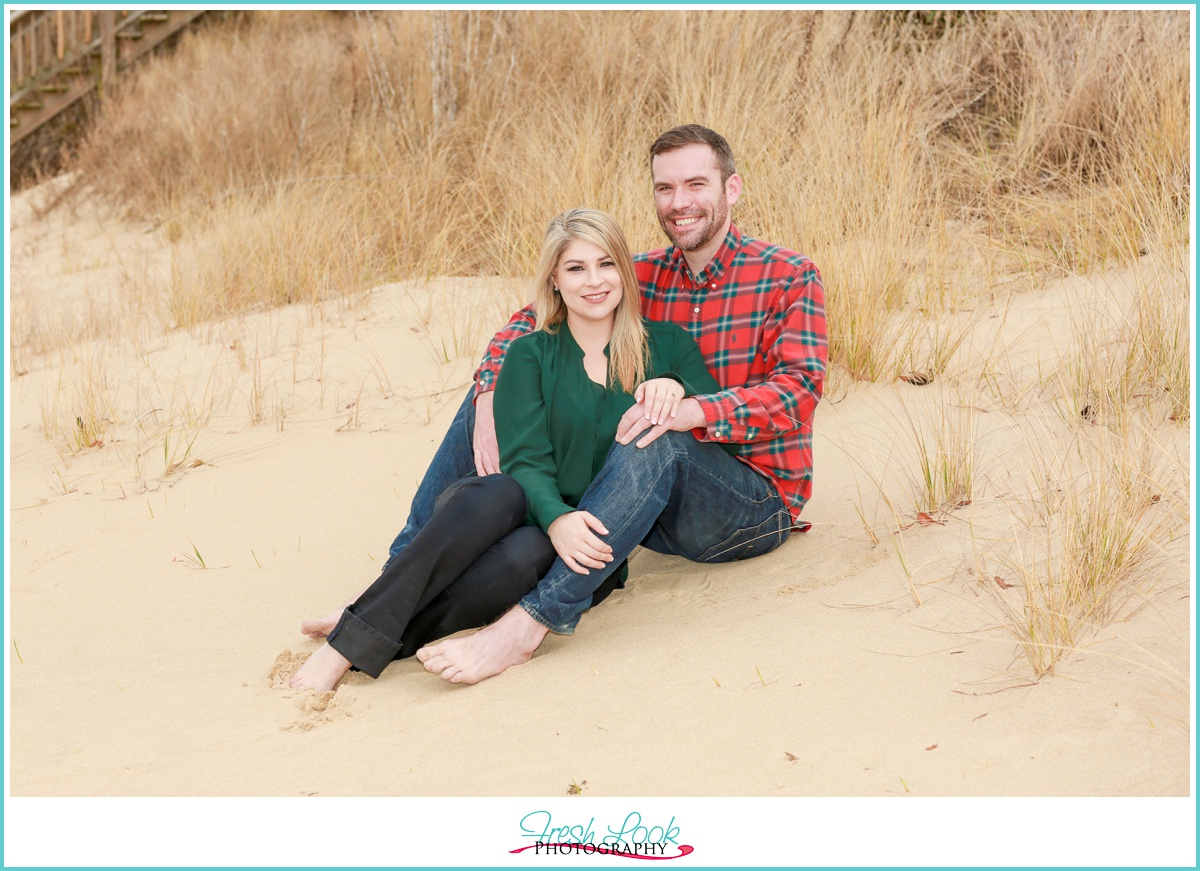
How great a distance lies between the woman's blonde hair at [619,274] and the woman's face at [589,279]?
0.02 meters

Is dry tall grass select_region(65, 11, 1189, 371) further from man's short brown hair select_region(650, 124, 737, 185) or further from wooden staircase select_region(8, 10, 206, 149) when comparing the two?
wooden staircase select_region(8, 10, 206, 149)

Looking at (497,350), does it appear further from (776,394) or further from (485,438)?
(776,394)

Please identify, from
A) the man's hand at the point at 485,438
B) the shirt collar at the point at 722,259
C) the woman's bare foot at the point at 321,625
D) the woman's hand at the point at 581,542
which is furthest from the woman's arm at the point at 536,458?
the woman's bare foot at the point at 321,625

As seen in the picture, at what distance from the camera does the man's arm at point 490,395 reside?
3.26 meters

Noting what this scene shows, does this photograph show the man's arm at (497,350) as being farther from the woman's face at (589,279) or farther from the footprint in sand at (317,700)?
the footprint in sand at (317,700)

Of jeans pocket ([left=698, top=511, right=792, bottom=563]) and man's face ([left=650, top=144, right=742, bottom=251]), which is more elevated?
man's face ([left=650, top=144, right=742, bottom=251])

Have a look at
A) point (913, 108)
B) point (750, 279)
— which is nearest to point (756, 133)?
point (913, 108)

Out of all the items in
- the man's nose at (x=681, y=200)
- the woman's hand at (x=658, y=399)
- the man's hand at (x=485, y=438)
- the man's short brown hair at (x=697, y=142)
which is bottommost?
the man's hand at (x=485, y=438)

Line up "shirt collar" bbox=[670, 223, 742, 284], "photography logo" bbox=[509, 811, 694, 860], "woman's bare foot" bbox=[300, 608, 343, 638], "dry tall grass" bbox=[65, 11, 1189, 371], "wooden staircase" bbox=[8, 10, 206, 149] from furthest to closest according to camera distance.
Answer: "wooden staircase" bbox=[8, 10, 206, 149] < "dry tall grass" bbox=[65, 11, 1189, 371] < "shirt collar" bbox=[670, 223, 742, 284] < "woman's bare foot" bbox=[300, 608, 343, 638] < "photography logo" bbox=[509, 811, 694, 860]

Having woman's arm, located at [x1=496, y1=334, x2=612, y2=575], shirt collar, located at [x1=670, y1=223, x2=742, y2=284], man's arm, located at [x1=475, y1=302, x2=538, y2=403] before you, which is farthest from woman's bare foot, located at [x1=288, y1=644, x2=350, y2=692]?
shirt collar, located at [x1=670, y1=223, x2=742, y2=284]

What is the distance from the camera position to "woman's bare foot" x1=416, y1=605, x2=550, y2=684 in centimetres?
281

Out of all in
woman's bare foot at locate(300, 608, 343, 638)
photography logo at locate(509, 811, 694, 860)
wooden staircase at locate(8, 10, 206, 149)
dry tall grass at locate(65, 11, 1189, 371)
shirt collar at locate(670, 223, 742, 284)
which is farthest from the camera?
wooden staircase at locate(8, 10, 206, 149)

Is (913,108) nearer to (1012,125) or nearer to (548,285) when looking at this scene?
(1012,125)

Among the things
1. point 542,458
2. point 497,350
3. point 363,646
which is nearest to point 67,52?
point 497,350
